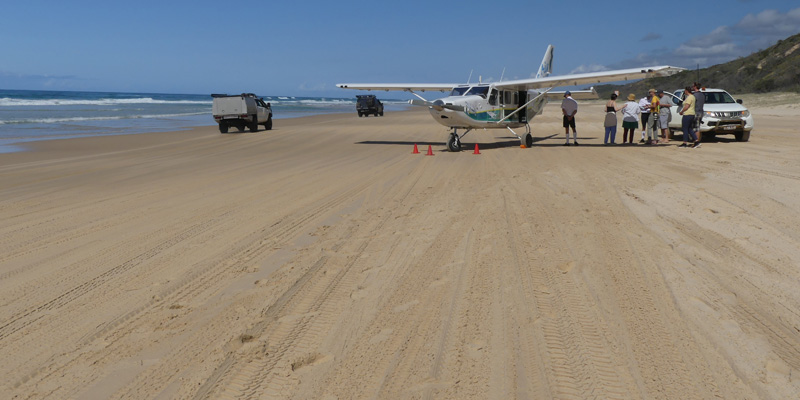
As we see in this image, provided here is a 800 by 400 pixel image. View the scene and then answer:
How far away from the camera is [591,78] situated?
16750 mm

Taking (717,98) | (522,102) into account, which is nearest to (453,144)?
(522,102)

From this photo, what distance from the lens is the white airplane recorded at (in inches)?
631

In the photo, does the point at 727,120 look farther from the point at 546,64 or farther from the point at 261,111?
the point at 261,111

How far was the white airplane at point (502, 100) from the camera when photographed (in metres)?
16.0

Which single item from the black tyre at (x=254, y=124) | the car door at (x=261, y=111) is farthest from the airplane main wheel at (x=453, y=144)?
the car door at (x=261, y=111)

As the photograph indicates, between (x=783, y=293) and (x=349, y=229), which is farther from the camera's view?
(x=349, y=229)

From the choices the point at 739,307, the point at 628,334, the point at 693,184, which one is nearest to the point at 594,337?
the point at 628,334

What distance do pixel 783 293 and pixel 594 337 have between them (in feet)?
6.05

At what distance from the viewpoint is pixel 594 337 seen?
3.49m

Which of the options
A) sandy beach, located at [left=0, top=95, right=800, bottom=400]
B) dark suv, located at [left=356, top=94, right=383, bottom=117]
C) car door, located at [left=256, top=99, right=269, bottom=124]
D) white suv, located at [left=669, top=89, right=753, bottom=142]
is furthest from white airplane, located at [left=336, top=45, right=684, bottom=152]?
dark suv, located at [left=356, top=94, right=383, bottom=117]

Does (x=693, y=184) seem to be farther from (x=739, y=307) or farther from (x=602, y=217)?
(x=739, y=307)

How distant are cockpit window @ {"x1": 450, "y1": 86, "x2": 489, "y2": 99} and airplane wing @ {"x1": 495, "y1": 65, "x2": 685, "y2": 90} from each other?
441 millimetres

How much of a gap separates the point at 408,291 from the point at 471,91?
44.7ft

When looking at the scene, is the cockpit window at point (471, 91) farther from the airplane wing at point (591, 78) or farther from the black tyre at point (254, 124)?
the black tyre at point (254, 124)
